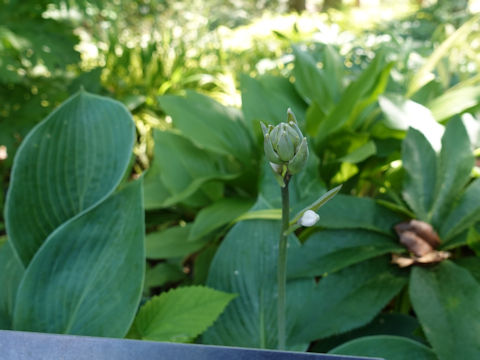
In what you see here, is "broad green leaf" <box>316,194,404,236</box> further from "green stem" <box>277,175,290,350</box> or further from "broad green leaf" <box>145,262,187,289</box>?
"broad green leaf" <box>145,262,187,289</box>

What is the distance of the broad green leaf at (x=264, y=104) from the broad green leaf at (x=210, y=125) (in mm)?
77

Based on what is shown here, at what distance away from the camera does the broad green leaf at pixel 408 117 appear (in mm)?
1136

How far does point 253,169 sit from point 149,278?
43 centimetres

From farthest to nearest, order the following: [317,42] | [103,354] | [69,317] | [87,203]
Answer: [317,42]
[87,203]
[69,317]
[103,354]

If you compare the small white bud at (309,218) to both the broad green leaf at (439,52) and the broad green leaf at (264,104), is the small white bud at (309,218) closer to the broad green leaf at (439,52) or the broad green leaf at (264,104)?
the broad green leaf at (264,104)

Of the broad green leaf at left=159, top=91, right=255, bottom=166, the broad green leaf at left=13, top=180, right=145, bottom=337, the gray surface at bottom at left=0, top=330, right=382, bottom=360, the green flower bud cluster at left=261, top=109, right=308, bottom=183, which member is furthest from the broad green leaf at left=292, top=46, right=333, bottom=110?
the gray surface at bottom at left=0, top=330, right=382, bottom=360

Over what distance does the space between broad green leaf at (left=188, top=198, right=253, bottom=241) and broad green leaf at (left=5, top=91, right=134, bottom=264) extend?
390 mm

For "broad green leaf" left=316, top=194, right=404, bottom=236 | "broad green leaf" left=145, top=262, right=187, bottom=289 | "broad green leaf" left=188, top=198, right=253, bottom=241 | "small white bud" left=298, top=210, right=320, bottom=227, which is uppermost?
"small white bud" left=298, top=210, right=320, bottom=227

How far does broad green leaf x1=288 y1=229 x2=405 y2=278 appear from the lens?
37.1 inches

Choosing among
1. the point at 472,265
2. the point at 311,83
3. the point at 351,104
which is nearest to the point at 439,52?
Result: the point at 351,104

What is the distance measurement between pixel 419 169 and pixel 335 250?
263 millimetres

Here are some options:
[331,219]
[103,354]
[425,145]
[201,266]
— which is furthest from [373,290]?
[103,354]

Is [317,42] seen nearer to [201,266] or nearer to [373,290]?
[201,266]

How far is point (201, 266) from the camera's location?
50.6 inches
